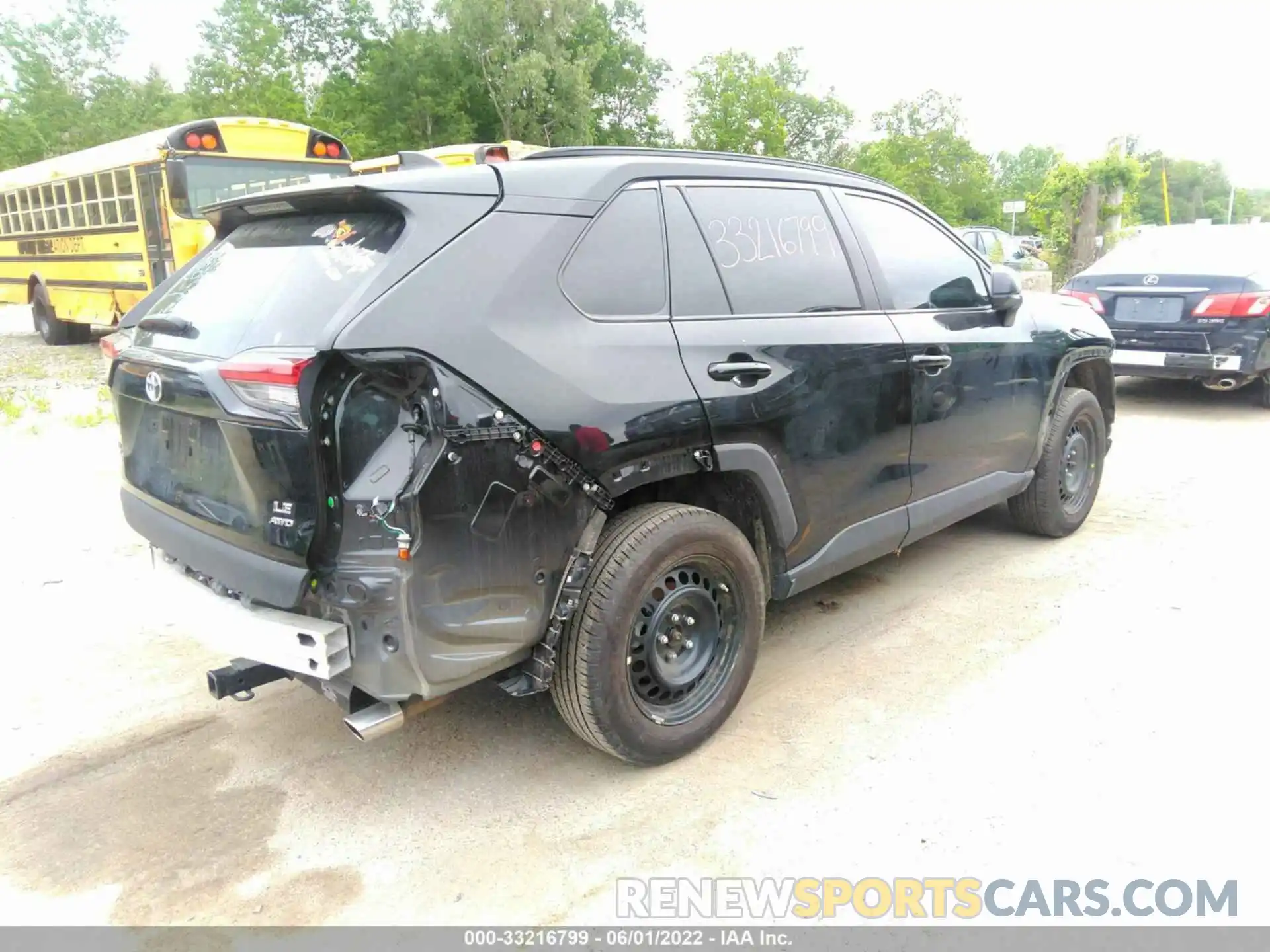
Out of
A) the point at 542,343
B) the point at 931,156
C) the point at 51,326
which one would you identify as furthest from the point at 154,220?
the point at 931,156

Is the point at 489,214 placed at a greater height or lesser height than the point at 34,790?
greater

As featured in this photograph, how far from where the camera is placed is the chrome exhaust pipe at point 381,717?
2512mm

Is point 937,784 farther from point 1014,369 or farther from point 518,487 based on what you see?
point 1014,369

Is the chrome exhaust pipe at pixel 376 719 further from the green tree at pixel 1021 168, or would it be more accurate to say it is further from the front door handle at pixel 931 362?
the green tree at pixel 1021 168

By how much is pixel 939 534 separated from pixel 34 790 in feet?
15.2

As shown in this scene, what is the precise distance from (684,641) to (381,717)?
1069 millimetres

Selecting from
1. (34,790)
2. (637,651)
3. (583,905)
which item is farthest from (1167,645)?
(34,790)

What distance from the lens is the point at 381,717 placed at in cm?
255

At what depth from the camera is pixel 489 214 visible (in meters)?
2.62

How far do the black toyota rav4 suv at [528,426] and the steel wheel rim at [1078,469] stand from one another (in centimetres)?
186

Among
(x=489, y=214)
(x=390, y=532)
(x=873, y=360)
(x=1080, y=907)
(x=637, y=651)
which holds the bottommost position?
(x=1080, y=907)

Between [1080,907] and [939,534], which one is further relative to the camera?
[939,534]

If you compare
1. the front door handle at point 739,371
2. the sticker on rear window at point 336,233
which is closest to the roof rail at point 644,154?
the sticker on rear window at point 336,233
